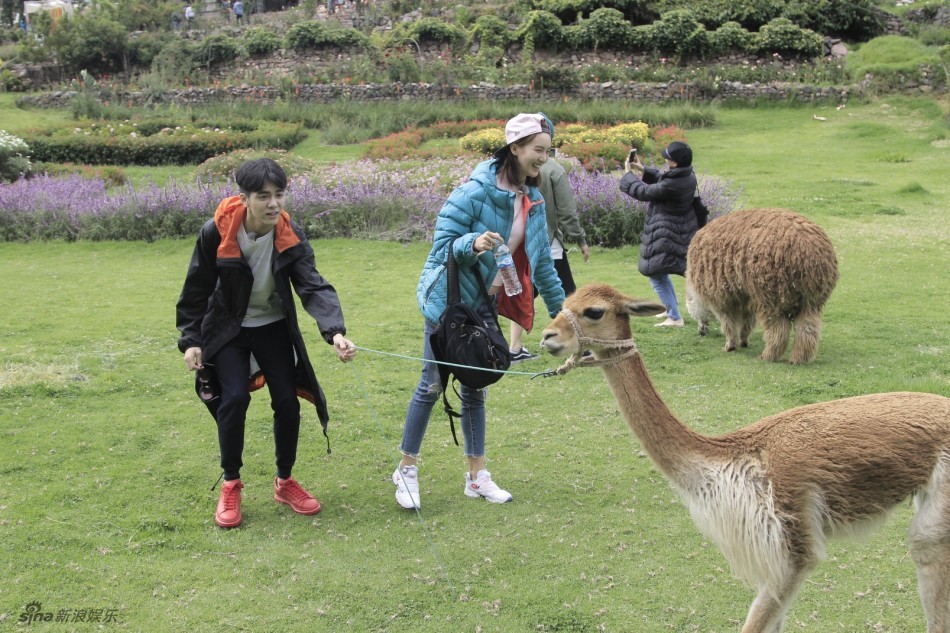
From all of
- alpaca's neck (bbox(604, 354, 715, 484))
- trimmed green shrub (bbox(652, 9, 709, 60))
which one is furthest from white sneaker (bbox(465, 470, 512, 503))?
trimmed green shrub (bbox(652, 9, 709, 60))

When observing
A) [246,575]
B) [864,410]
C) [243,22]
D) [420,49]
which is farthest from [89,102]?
[864,410]

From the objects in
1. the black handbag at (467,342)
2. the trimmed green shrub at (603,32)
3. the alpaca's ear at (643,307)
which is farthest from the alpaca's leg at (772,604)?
the trimmed green shrub at (603,32)

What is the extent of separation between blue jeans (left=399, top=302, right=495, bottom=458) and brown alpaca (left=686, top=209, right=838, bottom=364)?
3327 millimetres

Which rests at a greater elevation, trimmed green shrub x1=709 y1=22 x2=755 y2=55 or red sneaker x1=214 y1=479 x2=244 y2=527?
trimmed green shrub x1=709 y1=22 x2=755 y2=55

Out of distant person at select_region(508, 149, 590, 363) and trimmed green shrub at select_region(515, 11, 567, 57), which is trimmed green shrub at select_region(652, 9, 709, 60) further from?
distant person at select_region(508, 149, 590, 363)

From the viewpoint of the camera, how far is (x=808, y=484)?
3561 mm

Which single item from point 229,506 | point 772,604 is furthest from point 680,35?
point 772,604

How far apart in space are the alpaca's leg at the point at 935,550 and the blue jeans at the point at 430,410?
248 cm

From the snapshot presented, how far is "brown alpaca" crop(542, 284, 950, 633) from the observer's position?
11.7ft

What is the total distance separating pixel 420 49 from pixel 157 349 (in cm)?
2860

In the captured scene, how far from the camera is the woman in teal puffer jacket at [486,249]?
4.71m

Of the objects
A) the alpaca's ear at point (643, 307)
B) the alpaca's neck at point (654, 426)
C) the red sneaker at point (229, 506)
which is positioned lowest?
the red sneaker at point (229, 506)

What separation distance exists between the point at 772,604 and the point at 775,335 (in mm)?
4548

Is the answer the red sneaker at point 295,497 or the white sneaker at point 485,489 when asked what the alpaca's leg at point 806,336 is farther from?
the red sneaker at point 295,497
